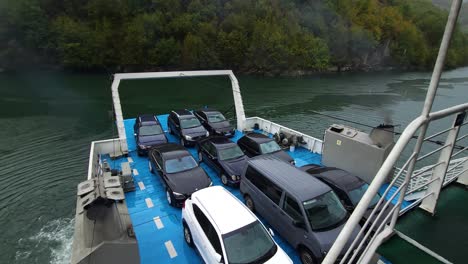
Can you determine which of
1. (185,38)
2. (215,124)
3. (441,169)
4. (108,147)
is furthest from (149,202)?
(185,38)

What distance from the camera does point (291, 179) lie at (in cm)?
754

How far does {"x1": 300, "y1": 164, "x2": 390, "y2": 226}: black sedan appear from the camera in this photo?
8.04 meters

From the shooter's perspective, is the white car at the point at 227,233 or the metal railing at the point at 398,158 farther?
the white car at the point at 227,233

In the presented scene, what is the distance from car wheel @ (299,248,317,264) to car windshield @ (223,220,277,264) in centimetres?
109

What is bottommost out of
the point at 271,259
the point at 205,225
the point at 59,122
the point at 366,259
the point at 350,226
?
the point at 59,122

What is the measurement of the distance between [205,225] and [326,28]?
3116 inches

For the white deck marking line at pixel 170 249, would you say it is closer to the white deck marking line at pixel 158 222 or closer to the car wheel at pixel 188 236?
the car wheel at pixel 188 236

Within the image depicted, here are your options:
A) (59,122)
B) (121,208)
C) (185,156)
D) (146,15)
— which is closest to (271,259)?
(121,208)

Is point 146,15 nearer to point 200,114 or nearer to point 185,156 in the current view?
point 200,114

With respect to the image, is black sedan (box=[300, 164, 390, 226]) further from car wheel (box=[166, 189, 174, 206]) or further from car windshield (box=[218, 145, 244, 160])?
Result: car wheel (box=[166, 189, 174, 206])

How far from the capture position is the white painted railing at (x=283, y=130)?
13242 millimetres

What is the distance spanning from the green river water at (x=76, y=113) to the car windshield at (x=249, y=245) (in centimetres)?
688

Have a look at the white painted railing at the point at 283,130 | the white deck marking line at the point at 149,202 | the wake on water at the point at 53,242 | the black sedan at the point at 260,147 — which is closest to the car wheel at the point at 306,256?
the black sedan at the point at 260,147

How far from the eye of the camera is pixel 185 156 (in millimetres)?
10281
